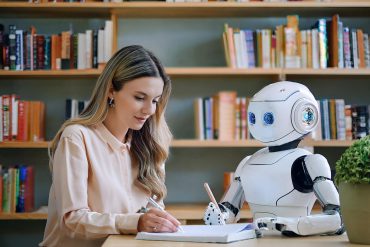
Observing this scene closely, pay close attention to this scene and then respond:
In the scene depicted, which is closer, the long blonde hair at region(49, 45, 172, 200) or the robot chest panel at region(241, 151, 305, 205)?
the robot chest panel at region(241, 151, 305, 205)

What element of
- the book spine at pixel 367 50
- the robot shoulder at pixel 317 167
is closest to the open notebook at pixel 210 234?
the robot shoulder at pixel 317 167

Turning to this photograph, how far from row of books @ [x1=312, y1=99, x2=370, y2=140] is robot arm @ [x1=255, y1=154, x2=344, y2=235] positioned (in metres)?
1.64

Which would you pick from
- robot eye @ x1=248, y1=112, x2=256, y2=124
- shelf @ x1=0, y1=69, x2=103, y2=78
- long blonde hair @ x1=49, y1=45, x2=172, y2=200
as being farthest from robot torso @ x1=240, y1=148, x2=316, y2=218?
shelf @ x1=0, y1=69, x2=103, y2=78

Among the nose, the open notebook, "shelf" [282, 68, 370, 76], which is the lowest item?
the open notebook

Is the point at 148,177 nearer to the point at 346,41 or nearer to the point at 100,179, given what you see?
the point at 100,179

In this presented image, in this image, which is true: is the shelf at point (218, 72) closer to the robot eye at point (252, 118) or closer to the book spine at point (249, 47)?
the book spine at point (249, 47)

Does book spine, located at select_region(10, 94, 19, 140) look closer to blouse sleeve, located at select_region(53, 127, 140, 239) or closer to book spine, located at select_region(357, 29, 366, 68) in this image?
blouse sleeve, located at select_region(53, 127, 140, 239)

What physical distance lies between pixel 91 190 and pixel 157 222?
1.16 feet

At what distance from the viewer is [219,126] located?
3.45 metres

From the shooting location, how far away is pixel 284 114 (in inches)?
78.9

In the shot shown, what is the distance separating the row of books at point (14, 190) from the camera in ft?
11.3

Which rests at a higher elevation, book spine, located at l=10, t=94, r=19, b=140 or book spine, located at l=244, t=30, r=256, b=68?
book spine, located at l=244, t=30, r=256, b=68

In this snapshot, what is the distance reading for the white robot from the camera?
1882 mm

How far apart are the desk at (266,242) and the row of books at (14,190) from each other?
1.79m
